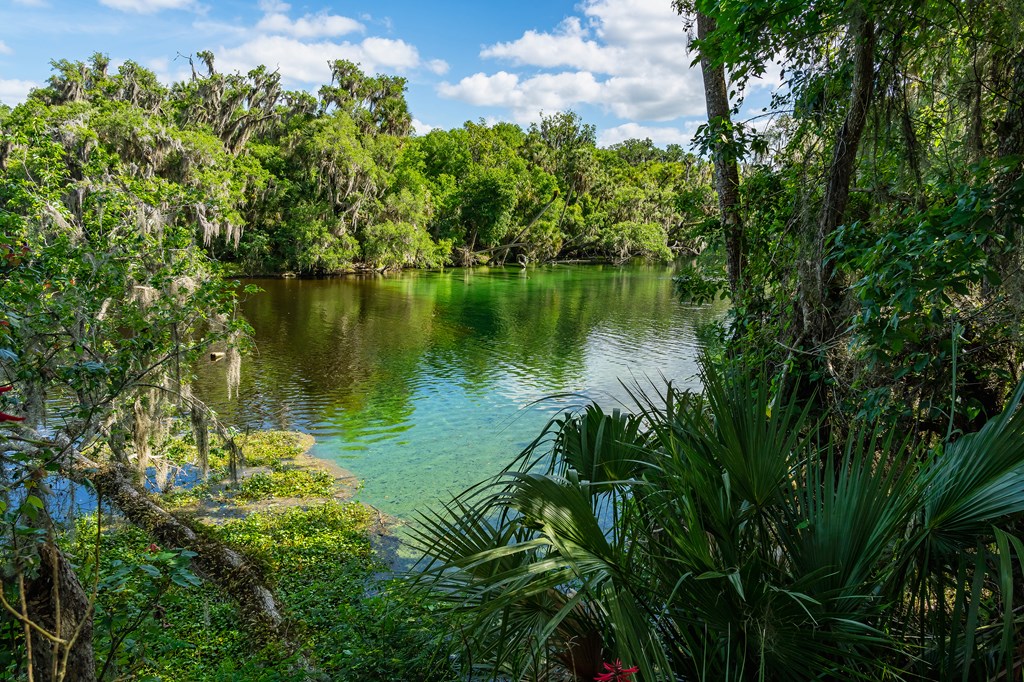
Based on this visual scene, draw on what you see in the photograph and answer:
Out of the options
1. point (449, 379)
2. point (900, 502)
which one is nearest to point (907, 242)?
point (900, 502)

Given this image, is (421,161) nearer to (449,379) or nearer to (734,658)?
(449,379)

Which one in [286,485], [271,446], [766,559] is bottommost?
[286,485]

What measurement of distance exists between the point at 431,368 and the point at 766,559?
16045 mm

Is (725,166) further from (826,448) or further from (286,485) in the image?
(286,485)

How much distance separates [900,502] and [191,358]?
783 cm

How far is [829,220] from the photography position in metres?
4.19

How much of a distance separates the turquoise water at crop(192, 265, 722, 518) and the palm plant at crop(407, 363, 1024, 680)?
110 centimetres

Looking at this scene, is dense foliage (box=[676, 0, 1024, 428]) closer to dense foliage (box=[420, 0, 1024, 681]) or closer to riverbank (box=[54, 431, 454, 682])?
dense foliage (box=[420, 0, 1024, 681])

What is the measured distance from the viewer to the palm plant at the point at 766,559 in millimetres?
1882

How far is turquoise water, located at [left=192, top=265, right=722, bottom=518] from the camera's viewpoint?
11.4m

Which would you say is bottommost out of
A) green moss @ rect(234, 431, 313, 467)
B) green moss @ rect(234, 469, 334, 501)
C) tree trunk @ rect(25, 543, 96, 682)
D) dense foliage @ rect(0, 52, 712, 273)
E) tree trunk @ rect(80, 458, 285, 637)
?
green moss @ rect(234, 469, 334, 501)

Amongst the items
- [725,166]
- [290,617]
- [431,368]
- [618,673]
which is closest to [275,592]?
[290,617]

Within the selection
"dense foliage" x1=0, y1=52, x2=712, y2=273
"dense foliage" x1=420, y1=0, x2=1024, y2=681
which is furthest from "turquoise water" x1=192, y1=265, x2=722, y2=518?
"dense foliage" x1=0, y1=52, x2=712, y2=273

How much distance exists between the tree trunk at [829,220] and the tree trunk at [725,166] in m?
1.24
